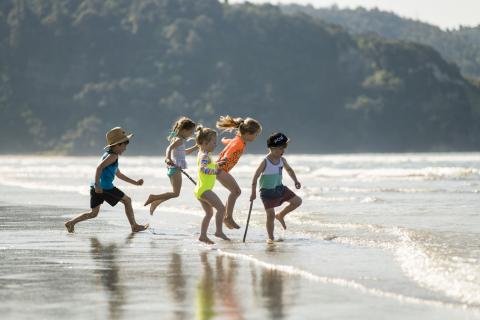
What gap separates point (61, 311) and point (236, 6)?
446 ft

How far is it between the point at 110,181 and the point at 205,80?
11865 cm

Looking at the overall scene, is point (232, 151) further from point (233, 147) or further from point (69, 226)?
point (69, 226)

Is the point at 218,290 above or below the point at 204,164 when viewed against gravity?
below

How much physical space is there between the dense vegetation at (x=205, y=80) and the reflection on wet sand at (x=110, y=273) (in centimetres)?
10703

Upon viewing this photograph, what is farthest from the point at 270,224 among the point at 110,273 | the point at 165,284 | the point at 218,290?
the point at 218,290

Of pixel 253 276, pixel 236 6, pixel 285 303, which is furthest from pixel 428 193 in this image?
pixel 236 6

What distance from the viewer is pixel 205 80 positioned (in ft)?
425

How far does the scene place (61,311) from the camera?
5797 millimetres

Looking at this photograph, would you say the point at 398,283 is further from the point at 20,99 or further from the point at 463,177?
the point at 20,99

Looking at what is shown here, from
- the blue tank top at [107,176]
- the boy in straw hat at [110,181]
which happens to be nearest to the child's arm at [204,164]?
the boy in straw hat at [110,181]

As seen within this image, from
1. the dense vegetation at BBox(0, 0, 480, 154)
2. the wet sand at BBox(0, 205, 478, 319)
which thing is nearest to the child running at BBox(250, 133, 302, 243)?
the wet sand at BBox(0, 205, 478, 319)

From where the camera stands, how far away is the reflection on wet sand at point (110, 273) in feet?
19.6

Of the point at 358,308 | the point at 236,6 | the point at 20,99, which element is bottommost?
the point at 358,308

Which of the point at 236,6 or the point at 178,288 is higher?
the point at 236,6
